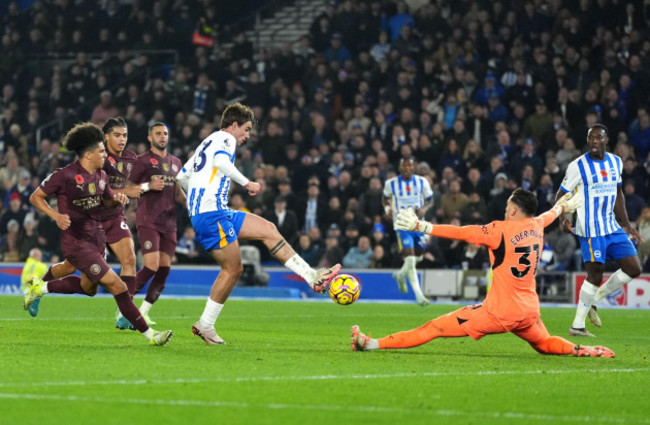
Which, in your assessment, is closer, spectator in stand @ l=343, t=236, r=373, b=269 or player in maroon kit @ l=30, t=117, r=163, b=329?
player in maroon kit @ l=30, t=117, r=163, b=329

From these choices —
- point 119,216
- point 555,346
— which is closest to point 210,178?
point 119,216

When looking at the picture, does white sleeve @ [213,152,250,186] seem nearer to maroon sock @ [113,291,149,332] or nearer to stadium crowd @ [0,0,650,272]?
maroon sock @ [113,291,149,332]

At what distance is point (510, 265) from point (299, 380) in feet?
8.34

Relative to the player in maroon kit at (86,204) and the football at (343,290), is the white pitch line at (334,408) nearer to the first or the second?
the player in maroon kit at (86,204)

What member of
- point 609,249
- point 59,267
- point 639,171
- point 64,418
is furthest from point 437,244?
point 64,418

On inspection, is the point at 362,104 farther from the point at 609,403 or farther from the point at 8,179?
the point at 609,403

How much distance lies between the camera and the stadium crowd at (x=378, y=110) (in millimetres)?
23016

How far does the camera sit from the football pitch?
21.9 ft

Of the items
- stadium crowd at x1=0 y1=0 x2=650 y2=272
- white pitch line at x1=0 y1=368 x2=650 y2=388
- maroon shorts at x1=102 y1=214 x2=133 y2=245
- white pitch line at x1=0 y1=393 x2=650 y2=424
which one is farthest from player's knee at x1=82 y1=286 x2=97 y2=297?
stadium crowd at x1=0 y1=0 x2=650 y2=272

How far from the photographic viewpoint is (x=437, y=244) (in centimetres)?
2341

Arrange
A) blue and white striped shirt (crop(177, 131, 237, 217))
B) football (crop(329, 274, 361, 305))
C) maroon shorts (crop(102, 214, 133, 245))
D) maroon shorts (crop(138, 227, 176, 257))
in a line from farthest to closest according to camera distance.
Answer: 1. maroon shorts (crop(138, 227, 176, 257))
2. maroon shorts (crop(102, 214, 133, 245))
3. blue and white striped shirt (crop(177, 131, 237, 217))
4. football (crop(329, 274, 361, 305))

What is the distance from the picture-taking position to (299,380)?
822 cm

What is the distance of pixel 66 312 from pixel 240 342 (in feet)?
19.7

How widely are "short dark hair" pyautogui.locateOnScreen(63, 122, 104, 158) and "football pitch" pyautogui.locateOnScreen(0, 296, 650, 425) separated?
1.91 metres
